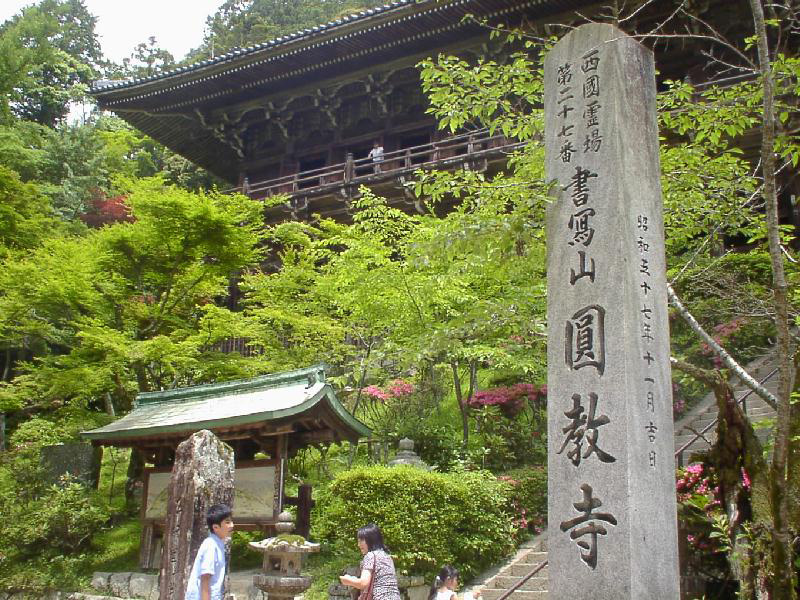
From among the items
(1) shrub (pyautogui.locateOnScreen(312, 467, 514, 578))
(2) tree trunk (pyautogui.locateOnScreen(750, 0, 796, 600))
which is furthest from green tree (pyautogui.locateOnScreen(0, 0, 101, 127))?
(2) tree trunk (pyautogui.locateOnScreen(750, 0, 796, 600))

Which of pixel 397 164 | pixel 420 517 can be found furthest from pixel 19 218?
pixel 420 517

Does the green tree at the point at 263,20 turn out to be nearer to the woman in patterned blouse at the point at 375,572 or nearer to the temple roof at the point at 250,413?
the temple roof at the point at 250,413

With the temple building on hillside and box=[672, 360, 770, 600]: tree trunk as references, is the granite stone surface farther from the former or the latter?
the temple building on hillside

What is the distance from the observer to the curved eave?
9.43 metres

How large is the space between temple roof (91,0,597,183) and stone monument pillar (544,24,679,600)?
1124cm

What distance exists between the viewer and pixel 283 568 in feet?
24.5

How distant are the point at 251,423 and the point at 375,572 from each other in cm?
473

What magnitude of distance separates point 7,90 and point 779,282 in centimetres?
2739

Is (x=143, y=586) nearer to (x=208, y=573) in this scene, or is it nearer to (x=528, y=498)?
(x=528, y=498)

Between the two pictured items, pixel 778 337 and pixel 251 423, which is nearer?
pixel 778 337

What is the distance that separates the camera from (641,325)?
16.4ft

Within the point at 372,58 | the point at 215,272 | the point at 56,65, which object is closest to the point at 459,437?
the point at 215,272

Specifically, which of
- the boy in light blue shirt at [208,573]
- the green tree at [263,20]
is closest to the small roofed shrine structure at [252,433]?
the boy in light blue shirt at [208,573]

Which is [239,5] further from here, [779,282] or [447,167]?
[779,282]
